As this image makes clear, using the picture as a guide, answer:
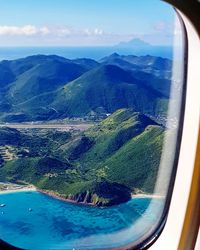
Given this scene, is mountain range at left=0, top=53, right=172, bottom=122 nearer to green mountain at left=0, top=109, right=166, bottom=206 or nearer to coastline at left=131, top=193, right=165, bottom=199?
green mountain at left=0, top=109, right=166, bottom=206

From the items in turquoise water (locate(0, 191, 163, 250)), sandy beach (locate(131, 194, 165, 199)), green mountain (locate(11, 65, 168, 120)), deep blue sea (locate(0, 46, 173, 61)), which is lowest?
turquoise water (locate(0, 191, 163, 250))

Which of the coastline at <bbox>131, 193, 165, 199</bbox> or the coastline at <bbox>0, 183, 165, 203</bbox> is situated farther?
the coastline at <bbox>131, 193, 165, 199</bbox>

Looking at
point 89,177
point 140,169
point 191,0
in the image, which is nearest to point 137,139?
point 140,169

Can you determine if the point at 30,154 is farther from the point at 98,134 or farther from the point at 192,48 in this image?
the point at 192,48

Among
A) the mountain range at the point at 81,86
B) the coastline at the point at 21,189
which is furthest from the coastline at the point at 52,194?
the mountain range at the point at 81,86

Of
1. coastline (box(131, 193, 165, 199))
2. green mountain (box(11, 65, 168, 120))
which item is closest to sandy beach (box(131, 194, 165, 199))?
coastline (box(131, 193, 165, 199))

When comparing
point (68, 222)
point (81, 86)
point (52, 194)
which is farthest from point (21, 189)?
point (81, 86)

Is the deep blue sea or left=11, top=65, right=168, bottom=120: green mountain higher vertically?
the deep blue sea

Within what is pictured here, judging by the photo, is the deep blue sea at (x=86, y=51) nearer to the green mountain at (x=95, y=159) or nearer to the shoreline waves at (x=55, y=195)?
the green mountain at (x=95, y=159)
